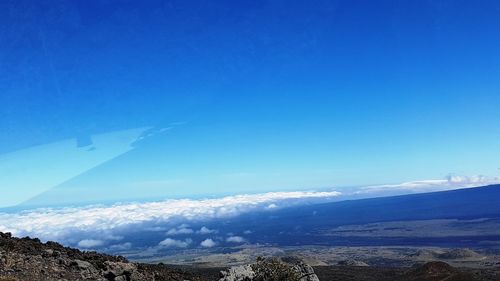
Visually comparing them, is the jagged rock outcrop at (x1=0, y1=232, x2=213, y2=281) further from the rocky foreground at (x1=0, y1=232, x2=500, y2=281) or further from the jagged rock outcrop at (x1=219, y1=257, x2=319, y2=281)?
the jagged rock outcrop at (x1=219, y1=257, x2=319, y2=281)

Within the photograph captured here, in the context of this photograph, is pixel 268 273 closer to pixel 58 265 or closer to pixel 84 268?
pixel 84 268

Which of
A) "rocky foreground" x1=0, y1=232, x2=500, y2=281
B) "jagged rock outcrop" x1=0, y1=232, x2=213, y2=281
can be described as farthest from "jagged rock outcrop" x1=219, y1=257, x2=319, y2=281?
"jagged rock outcrop" x1=0, y1=232, x2=213, y2=281

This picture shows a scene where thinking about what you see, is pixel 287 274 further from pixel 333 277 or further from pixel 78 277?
pixel 333 277

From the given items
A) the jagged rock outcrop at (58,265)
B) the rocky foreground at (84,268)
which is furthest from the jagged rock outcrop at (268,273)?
the jagged rock outcrop at (58,265)

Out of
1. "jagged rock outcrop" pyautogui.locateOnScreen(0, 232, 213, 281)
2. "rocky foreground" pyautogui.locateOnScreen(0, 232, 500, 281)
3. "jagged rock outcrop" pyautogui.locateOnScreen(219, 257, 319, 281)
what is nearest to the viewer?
"jagged rock outcrop" pyautogui.locateOnScreen(0, 232, 213, 281)

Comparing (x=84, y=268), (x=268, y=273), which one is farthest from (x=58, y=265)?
(x=268, y=273)

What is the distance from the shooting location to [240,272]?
32.4 meters

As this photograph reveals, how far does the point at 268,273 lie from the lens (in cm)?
3147

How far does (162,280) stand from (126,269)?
2705 millimetres

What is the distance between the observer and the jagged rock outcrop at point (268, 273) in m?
31.4

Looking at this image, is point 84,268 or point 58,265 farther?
point 84,268

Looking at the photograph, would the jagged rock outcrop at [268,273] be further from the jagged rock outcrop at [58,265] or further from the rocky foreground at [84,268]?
the jagged rock outcrop at [58,265]

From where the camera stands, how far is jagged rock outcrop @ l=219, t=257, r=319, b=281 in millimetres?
31375

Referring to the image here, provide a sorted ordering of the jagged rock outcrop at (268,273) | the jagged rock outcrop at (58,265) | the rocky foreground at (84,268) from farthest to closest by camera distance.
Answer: the jagged rock outcrop at (268,273) < the rocky foreground at (84,268) < the jagged rock outcrop at (58,265)
